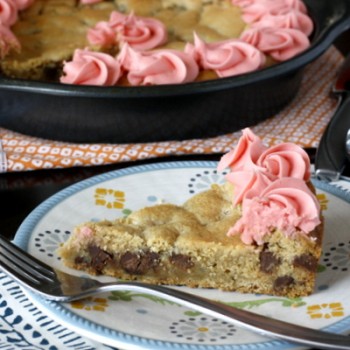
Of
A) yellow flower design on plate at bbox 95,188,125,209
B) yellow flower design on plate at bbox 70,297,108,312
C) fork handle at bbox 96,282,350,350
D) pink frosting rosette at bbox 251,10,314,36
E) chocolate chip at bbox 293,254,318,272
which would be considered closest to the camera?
fork handle at bbox 96,282,350,350

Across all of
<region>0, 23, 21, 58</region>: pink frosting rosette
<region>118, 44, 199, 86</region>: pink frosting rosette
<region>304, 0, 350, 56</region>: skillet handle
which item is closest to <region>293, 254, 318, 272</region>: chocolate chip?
<region>118, 44, 199, 86</region>: pink frosting rosette

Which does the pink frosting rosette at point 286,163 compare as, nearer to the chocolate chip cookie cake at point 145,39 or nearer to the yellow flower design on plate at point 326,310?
the yellow flower design on plate at point 326,310

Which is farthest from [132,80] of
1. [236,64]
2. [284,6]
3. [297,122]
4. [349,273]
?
[349,273]

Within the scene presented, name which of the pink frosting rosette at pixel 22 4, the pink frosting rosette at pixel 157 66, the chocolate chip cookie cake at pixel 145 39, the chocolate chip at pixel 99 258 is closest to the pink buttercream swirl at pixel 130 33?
the chocolate chip cookie cake at pixel 145 39

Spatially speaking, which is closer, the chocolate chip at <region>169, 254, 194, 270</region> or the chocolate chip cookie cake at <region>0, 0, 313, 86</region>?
the chocolate chip at <region>169, 254, 194, 270</region>

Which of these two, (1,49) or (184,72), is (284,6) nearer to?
(184,72)

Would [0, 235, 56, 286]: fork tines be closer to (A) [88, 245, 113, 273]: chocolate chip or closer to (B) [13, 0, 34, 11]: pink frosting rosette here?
(A) [88, 245, 113, 273]: chocolate chip
